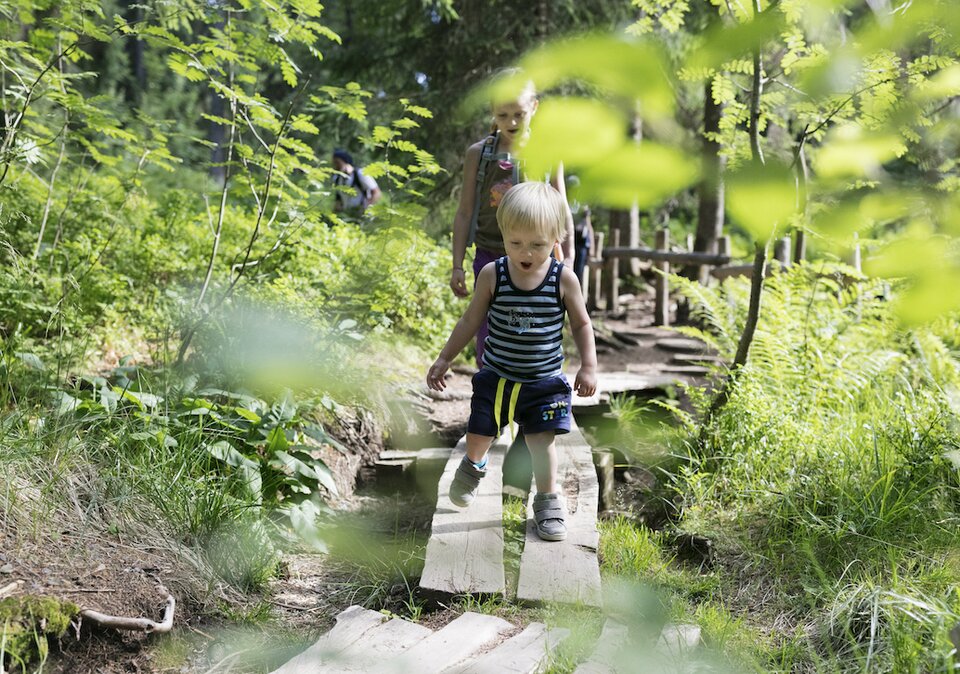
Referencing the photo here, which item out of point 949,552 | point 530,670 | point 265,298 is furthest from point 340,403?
point 949,552

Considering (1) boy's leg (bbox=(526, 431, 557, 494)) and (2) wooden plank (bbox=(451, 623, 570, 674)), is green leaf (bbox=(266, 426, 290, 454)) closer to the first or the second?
(1) boy's leg (bbox=(526, 431, 557, 494))

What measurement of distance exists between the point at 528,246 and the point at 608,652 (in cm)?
145

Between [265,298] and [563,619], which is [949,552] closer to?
[563,619]

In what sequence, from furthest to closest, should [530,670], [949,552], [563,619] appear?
1. [949,552]
2. [563,619]
3. [530,670]

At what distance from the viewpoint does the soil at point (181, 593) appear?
2344mm

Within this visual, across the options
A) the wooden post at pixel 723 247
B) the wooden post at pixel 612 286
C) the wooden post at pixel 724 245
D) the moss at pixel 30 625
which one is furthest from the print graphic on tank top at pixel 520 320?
the wooden post at pixel 612 286

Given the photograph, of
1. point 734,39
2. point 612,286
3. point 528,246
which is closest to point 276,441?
point 528,246

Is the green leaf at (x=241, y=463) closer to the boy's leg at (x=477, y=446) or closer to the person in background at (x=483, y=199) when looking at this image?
the boy's leg at (x=477, y=446)

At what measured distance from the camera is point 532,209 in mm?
2852

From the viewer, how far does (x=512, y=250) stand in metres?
2.99

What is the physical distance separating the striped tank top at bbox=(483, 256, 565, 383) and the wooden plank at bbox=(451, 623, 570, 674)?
1060mm

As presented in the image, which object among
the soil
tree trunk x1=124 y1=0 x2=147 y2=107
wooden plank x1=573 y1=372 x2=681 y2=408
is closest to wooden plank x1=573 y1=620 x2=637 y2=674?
the soil

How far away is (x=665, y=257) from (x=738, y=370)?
580 cm

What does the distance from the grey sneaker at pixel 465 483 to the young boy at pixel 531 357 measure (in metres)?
0.21
